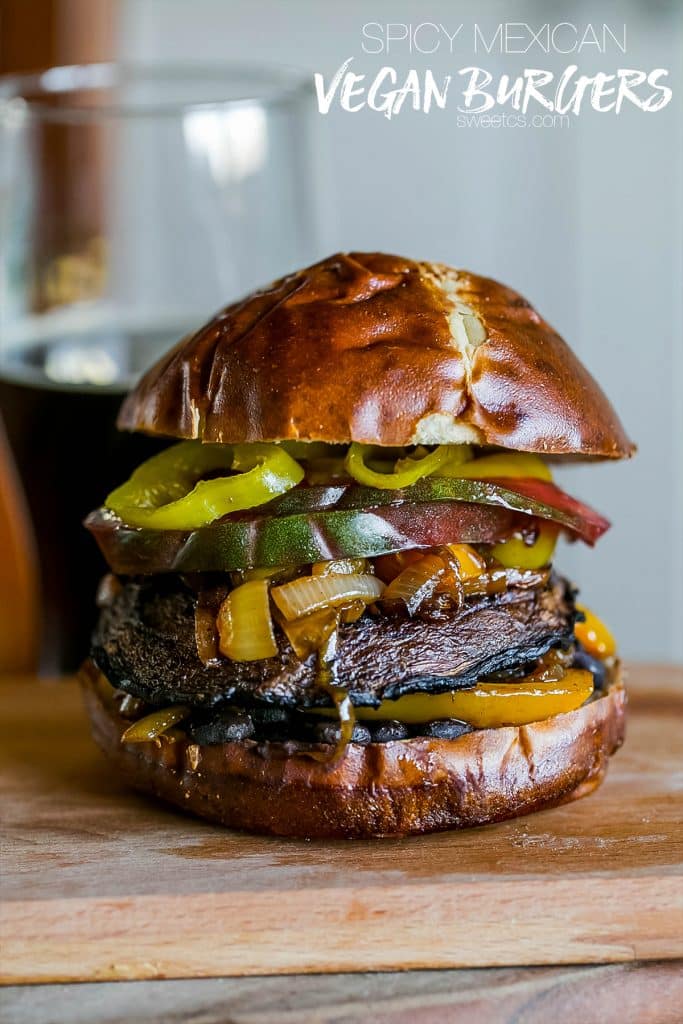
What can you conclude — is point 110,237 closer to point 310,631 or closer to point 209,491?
point 209,491

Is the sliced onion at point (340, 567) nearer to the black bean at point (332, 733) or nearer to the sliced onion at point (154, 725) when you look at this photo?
the black bean at point (332, 733)

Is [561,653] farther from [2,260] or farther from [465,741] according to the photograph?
[2,260]

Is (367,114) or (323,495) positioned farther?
(367,114)

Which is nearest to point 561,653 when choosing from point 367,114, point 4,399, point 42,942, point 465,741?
point 465,741

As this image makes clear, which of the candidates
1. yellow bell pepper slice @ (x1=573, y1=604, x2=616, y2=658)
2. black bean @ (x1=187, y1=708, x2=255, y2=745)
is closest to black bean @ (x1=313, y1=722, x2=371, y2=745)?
black bean @ (x1=187, y1=708, x2=255, y2=745)

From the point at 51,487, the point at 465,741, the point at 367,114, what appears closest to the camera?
the point at 465,741

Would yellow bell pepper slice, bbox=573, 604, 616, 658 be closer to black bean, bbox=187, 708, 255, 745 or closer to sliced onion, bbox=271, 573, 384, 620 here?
sliced onion, bbox=271, 573, 384, 620

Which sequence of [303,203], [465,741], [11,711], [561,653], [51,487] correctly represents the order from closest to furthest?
[465,741]
[561,653]
[11,711]
[51,487]
[303,203]
